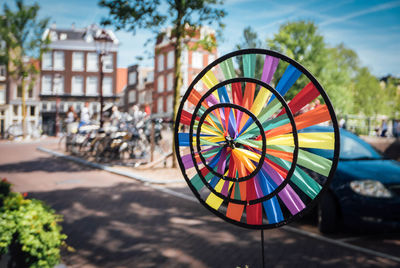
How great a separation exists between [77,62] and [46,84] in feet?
14.6

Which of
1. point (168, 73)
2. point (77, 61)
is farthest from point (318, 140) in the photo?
point (77, 61)

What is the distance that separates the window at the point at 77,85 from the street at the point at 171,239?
35994mm

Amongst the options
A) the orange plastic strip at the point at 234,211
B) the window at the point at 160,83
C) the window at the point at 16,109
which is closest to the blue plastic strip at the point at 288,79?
the orange plastic strip at the point at 234,211

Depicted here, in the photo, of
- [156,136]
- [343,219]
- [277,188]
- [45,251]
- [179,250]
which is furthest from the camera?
[156,136]

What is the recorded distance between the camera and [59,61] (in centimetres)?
4031

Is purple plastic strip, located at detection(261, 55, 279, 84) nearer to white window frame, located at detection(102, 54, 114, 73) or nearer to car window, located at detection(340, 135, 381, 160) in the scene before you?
car window, located at detection(340, 135, 381, 160)

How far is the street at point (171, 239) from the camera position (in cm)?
371

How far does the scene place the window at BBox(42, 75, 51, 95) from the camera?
4009cm

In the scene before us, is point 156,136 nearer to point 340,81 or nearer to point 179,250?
point 179,250

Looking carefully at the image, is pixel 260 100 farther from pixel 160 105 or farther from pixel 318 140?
pixel 160 105

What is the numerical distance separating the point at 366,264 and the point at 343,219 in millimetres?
835

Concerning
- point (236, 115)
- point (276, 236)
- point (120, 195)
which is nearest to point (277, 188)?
point (236, 115)

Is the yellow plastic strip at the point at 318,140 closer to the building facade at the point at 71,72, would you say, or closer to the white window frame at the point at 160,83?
the building facade at the point at 71,72

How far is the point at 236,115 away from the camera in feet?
4.00
